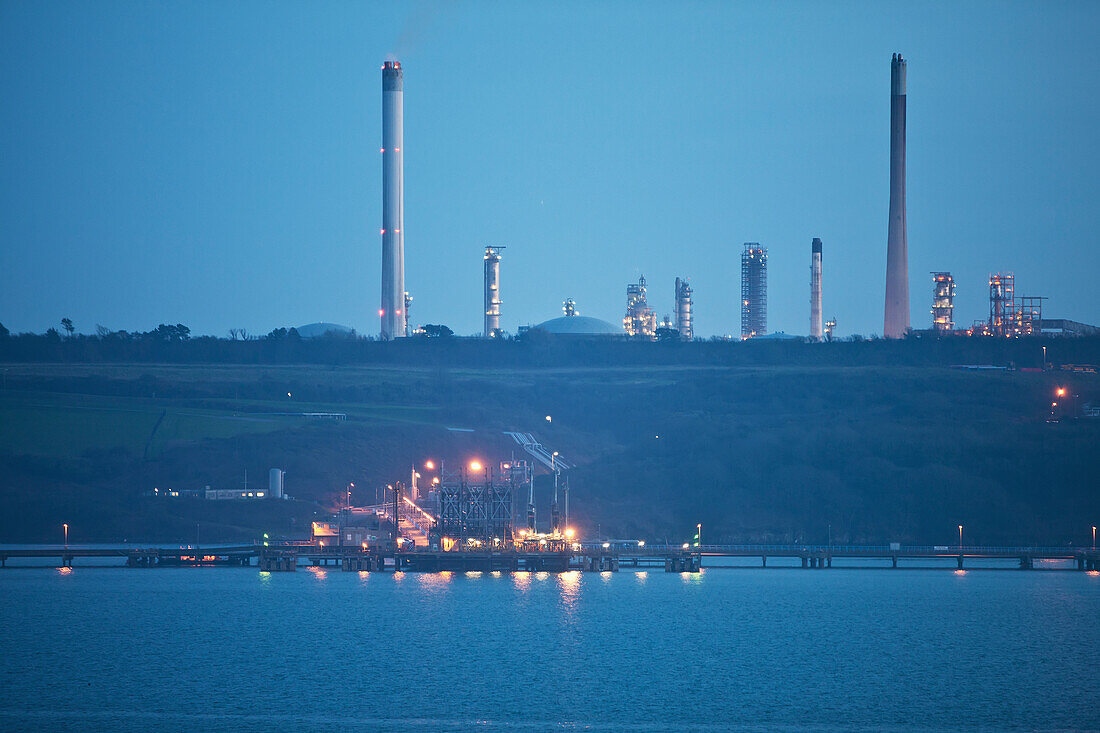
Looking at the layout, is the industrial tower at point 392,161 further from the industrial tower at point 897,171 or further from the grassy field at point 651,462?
the industrial tower at point 897,171

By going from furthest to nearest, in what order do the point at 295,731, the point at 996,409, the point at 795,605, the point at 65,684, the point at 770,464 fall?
the point at 996,409
the point at 770,464
the point at 795,605
the point at 65,684
the point at 295,731

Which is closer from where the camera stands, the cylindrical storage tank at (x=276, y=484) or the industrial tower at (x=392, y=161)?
the cylindrical storage tank at (x=276, y=484)

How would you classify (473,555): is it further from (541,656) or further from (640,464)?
(541,656)

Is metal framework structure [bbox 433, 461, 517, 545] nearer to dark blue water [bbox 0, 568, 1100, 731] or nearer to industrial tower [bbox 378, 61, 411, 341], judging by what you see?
dark blue water [bbox 0, 568, 1100, 731]

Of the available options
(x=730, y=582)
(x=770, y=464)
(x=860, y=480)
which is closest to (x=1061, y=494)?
(x=860, y=480)

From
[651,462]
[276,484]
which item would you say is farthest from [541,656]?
[651,462]

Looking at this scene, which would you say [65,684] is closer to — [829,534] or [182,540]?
[182,540]

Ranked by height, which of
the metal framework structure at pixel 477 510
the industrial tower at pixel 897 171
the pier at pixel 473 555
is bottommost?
the pier at pixel 473 555

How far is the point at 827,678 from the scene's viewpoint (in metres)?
77.8

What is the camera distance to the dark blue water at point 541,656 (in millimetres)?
67188

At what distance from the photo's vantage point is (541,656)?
83.4 metres

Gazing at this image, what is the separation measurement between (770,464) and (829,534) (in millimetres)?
16028

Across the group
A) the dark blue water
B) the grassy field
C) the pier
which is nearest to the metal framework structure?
the pier

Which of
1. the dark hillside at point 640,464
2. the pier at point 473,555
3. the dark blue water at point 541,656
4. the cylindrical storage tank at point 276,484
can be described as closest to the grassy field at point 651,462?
the dark hillside at point 640,464
